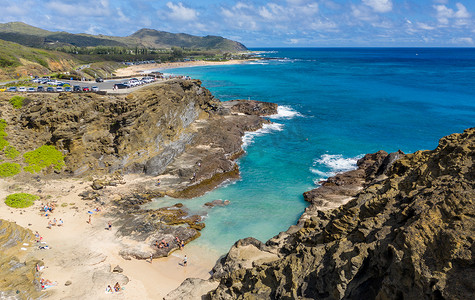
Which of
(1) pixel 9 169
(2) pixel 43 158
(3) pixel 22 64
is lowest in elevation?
(1) pixel 9 169

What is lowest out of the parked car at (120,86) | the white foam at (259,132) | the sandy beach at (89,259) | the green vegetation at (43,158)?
the sandy beach at (89,259)

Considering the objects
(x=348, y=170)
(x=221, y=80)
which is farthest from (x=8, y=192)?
(x=221, y=80)

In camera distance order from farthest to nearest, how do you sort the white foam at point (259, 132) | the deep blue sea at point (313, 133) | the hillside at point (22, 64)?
the hillside at point (22, 64) → the white foam at point (259, 132) → the deep blue sea at point (313, 133)

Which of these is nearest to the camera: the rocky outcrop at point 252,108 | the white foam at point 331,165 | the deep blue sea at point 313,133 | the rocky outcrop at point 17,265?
the rocky outcrop at point 17,265

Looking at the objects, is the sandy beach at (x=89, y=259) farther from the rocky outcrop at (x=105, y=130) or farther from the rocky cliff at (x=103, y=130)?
the rocky outcrop at (x=105, y=130)

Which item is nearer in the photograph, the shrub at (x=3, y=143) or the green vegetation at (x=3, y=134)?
the shrub at (x=3, y=143)

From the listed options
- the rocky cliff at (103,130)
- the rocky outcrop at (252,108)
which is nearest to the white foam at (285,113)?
the rocky outcrop at (252,108)

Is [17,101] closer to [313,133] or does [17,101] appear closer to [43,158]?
[43,158]

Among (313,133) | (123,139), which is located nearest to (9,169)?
(123,139)
